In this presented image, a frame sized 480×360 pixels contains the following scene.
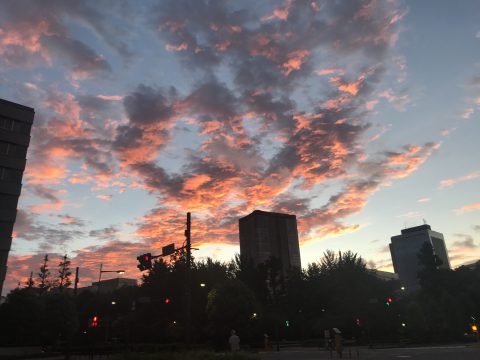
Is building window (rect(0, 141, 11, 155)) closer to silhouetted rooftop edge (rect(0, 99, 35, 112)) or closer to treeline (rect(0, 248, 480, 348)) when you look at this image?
silhouetted rooftop edge (rect(0, 99, 35, 112))

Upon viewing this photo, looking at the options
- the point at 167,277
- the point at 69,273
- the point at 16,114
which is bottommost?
the point at 167,277

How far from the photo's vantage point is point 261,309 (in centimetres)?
5616

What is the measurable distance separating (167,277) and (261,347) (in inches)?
753

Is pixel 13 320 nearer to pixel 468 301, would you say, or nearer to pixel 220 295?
pixel 220 295

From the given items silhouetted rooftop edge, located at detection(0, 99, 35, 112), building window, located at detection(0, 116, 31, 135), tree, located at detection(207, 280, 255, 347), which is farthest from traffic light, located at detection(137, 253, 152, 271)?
silhouetted rooftop edge, located at detection(0, 99, 35, 112)

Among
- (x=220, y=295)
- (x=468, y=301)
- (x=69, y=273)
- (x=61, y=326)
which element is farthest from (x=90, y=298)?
(x=468, y=301)

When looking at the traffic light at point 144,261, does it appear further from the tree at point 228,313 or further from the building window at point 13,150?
the building window at point 13,150

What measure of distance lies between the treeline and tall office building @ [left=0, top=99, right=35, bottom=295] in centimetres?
1257

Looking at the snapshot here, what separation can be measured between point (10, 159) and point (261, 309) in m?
40.0

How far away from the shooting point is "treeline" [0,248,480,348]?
49.1 meters

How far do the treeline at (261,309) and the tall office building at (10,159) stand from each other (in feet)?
41.2

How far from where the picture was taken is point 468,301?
5653 centimetres

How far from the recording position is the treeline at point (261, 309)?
49125 millimetres

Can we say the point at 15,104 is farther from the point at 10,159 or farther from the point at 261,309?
the point at 261,309
